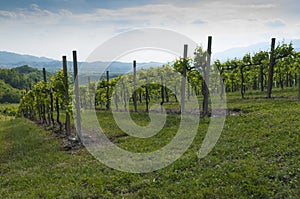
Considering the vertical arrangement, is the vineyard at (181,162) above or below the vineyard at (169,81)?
below

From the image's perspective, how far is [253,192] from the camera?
30.4ft

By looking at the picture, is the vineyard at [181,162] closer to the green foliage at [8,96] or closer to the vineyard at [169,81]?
the vineyard at [169,81]

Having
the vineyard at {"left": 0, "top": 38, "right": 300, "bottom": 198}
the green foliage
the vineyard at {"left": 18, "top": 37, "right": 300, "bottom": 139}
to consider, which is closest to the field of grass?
the vineyard at {"left": 0, "top": 38, "right": 300, "bottom": 198}

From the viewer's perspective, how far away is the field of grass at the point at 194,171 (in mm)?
9867

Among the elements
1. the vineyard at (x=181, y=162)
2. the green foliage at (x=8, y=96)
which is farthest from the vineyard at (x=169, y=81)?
the green foliage at (x=8, y=96)

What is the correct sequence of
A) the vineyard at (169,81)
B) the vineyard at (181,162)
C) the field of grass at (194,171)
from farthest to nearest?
the vineyard at (169,81), the vineyard at (181,162), the field of grass at (194,171)

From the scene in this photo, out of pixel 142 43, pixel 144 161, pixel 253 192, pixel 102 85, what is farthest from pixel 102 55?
pixel 102 85

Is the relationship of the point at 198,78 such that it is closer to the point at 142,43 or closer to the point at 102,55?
the point at 142,43

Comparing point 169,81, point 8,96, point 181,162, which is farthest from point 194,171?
point 8,96

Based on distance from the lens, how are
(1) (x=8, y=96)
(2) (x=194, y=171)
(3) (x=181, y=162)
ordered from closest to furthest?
(2) (x=194, y=171) → (3) (x=181, y=162) → (1) (x=8, y=96)

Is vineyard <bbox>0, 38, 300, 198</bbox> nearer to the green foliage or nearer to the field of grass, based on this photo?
the field of grass

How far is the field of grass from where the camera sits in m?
9.87

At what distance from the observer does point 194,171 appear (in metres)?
11.8

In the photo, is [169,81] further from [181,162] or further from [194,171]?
[194,171]
